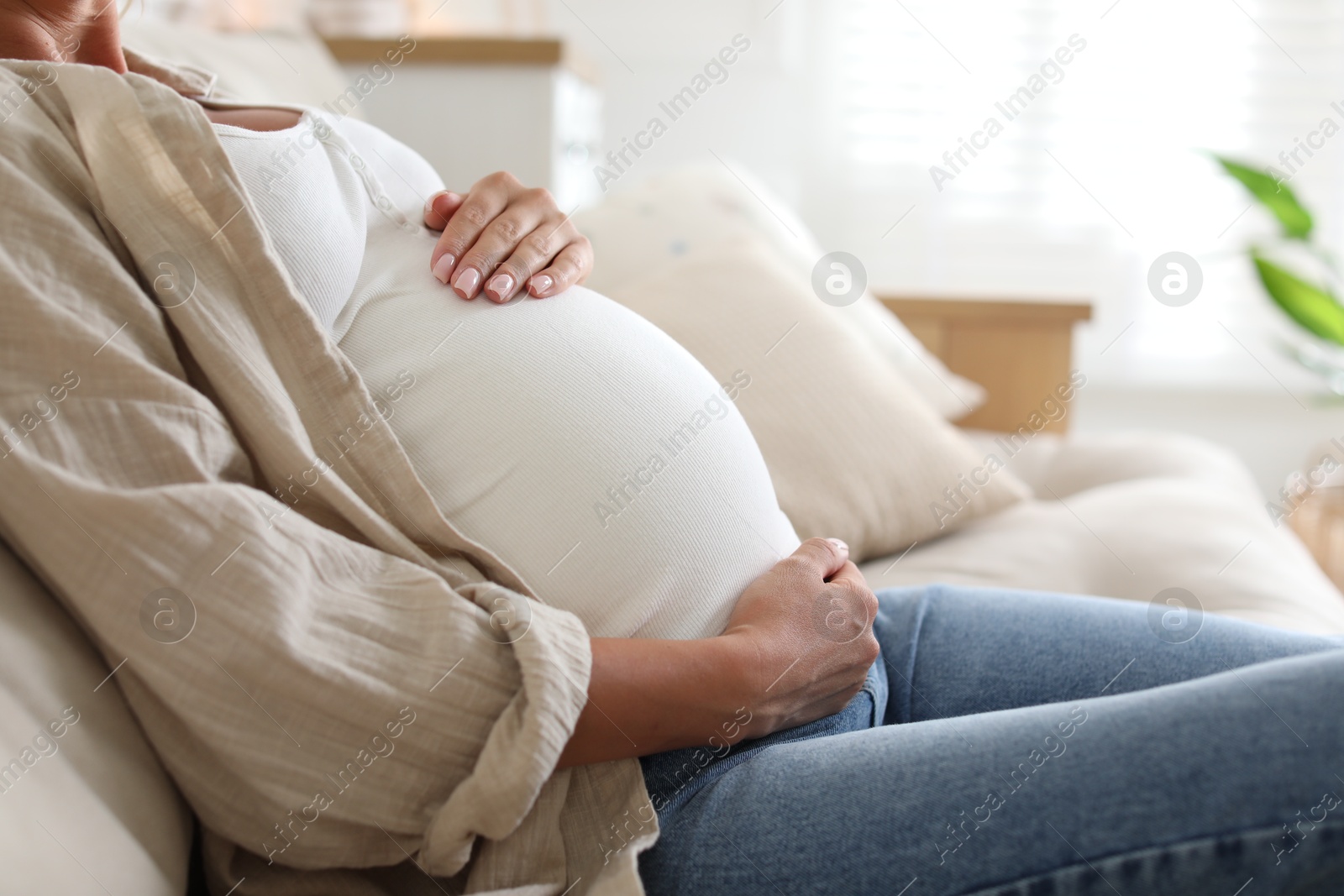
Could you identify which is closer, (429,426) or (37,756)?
(37,756)

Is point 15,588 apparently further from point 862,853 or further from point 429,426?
point 862,853

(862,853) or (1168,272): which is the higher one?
(1168,272)

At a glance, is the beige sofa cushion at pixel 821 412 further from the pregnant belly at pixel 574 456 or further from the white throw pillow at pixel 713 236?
the pregnant belly at pixel 574 456

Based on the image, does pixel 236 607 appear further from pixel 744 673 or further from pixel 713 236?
pixel 713 236

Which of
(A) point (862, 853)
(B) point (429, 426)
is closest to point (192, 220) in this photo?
(B) point (429, 426)

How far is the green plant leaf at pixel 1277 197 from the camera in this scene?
76.7 inches

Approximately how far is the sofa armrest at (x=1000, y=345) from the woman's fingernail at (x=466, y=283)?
1037 millimetres

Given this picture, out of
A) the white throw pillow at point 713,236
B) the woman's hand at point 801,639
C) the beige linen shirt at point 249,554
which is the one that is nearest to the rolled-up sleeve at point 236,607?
the beige linen shirt at point 249,554

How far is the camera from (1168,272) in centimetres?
246

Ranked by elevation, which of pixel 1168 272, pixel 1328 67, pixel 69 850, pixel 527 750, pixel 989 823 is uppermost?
pixel 1328 67

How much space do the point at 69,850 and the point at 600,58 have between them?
2.28 m

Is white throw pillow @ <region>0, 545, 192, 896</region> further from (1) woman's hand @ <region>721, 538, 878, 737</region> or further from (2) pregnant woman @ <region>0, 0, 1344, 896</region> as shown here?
(1) woman's hand @ <region>721, 538, 878, 737</region>

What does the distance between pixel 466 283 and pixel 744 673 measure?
288 millimetres

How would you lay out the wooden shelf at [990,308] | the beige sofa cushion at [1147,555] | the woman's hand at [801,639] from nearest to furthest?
the woman's hand at [801,639], the beige sofa cushion at [1147,555], the wooden shelf at [990,308]
